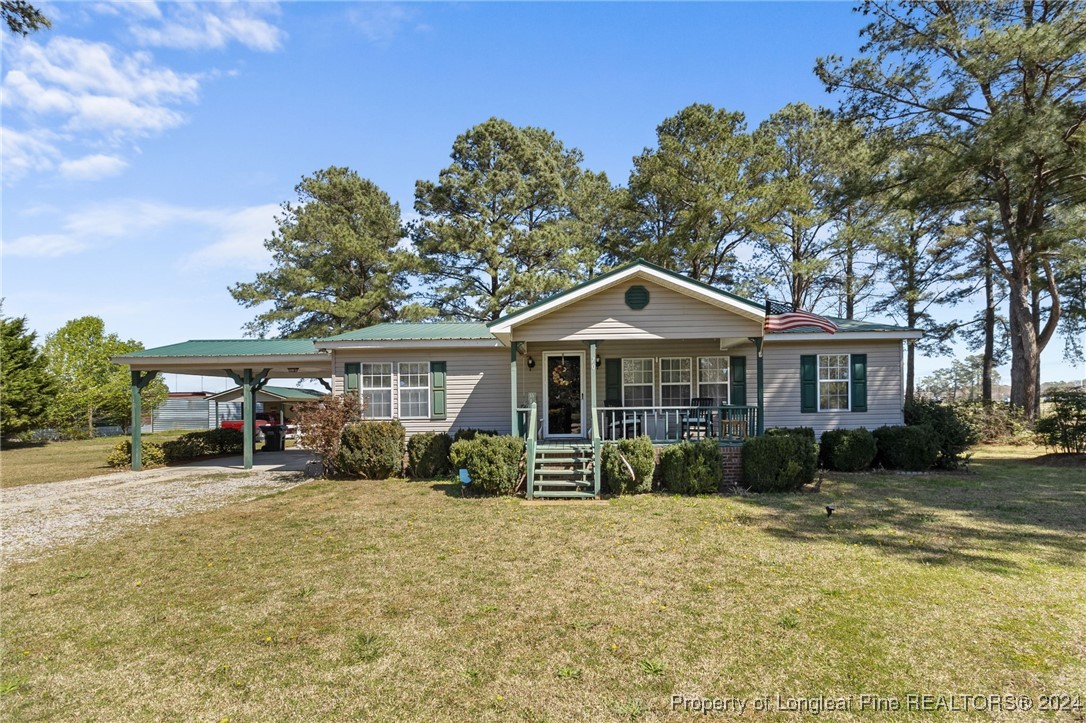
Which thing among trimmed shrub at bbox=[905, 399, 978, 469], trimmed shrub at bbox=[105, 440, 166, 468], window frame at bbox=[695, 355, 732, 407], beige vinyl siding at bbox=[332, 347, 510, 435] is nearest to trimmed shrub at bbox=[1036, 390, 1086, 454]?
trimmed shrub at bbox=[905, 399, 978, 469]

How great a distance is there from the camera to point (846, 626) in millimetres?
4188

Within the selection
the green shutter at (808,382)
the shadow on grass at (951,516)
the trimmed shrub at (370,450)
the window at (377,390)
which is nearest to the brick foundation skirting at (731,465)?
the shadow on grass at (951,516)

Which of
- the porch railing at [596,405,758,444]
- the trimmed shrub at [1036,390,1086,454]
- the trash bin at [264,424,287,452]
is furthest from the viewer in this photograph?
the trash bin at [264,424,287,452]

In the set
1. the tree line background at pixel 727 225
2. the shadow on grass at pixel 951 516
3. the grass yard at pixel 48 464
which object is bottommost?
the grass yard at pixel 48 464

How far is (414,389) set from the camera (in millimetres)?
13758

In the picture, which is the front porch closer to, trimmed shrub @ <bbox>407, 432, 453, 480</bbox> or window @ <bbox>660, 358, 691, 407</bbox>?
window @ <bbox>660, 358, 691, 407</bbox>

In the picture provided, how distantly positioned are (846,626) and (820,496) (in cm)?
567

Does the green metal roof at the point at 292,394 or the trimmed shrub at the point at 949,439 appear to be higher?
the green metal roof at the point at 292,394

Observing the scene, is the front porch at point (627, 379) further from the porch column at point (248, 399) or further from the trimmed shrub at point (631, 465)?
the porch column at point (248, 399)

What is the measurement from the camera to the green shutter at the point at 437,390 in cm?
1362

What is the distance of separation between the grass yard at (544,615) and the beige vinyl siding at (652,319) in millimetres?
3958

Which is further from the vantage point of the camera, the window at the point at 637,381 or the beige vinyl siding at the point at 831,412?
the window at the point at 637,381

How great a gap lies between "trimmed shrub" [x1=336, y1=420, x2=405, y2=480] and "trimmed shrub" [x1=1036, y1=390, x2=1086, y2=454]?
1616cm

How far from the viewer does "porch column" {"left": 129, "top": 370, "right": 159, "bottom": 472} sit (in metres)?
14.5
